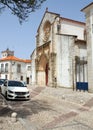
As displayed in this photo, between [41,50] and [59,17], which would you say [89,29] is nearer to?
[59,17]

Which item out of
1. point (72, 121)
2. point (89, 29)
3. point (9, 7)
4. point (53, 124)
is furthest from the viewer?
point (89, 29)

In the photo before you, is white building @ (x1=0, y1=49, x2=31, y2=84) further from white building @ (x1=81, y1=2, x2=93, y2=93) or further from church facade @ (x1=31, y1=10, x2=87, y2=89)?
white building @ (x1=81, y1=2, x2=93, y2=93)

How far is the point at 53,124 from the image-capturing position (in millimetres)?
7926

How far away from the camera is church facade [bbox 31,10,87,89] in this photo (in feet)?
74.3

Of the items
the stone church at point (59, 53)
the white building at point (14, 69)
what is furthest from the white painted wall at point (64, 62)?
the white building at point (14, 69)

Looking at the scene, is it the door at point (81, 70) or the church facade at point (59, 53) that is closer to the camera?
the door at point (81, 70)

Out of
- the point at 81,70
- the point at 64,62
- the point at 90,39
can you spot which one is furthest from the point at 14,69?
the point at 90,39

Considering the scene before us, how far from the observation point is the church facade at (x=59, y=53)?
22.6 m

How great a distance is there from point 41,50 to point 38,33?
384 cm

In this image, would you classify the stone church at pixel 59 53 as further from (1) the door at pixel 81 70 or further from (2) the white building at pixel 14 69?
(2) the white building at pixel 14 69

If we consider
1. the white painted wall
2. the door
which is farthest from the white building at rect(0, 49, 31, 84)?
the door

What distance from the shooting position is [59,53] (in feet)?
82.8

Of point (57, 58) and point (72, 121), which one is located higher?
point (57, 58)

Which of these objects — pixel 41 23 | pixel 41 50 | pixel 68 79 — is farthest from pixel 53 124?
pixel 41 23
